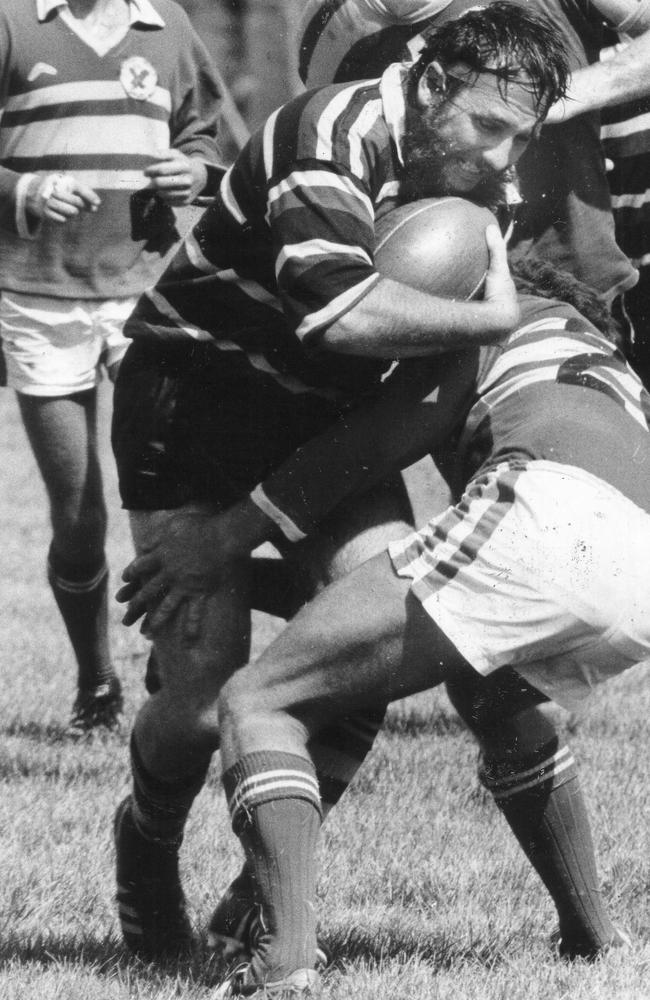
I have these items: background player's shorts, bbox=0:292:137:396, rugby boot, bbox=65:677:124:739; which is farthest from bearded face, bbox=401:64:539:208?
rugby boot, bbox=65:677:124:739

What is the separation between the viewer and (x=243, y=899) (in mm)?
3213

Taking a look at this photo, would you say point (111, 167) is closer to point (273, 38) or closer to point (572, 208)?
point (572, 208)

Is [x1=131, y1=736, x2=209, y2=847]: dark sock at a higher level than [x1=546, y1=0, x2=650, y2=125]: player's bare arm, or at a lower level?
lower

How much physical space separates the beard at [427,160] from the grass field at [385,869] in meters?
1.58

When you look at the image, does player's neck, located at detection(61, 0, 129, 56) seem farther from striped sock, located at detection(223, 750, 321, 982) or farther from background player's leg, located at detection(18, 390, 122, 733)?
striped sock, located at detection(223, 750, 321, 982)

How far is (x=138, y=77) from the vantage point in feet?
17.2

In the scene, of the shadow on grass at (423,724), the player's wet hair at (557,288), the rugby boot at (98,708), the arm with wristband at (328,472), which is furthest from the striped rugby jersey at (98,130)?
the arm with wristband at (328,472)

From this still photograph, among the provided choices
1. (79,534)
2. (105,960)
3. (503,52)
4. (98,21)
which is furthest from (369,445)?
(98,21)

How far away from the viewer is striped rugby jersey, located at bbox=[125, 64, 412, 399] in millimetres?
2998

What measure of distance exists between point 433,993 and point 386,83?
5.95 ft

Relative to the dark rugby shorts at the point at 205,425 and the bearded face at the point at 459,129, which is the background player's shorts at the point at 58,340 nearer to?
the dark rugby shorts at the point at 205,425

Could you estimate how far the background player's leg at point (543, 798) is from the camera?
130 inches

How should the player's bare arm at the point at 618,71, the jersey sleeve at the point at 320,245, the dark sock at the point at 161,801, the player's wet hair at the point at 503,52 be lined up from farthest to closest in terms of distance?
the player's bare arm at the point at 618,71
the dark sock at the point at 161,801
the player's wet hair at the point at 503,52
the jersey sleeve at the point at 320,245

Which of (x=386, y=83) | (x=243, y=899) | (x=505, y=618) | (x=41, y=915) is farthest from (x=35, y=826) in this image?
(x=386, y=83)
